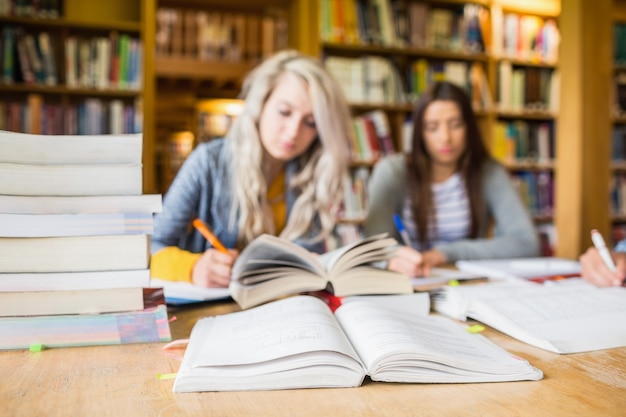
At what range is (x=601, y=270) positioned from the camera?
106 cm

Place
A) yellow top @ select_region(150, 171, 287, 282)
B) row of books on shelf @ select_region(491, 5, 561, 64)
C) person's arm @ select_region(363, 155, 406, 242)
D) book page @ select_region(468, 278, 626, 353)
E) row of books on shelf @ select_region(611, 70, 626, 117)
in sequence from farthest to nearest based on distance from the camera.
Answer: row of books on shelf @ select_region(611, 70, 626, 117)
row of books on shelf @ select_region(491, 5, 561, 64)
person's arm @ select_region(363, 155, 406, 242)
yellow top @ select_region(150, 171, 287, 282)
book page @ select_region(468, 278, 626, 353)

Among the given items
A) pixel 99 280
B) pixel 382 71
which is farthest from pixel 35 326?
pixel 382 71

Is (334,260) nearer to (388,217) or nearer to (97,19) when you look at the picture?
(388,217)

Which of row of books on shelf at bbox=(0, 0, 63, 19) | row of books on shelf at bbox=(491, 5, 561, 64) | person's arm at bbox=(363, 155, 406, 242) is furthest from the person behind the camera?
row of books on shelf at bbox=(491, 5, 561, 64)

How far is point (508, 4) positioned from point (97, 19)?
8.79 feet

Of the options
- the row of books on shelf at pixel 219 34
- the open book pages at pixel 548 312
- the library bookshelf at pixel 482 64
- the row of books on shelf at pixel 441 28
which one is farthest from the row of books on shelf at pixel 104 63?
the open book pages at pixel 548 312

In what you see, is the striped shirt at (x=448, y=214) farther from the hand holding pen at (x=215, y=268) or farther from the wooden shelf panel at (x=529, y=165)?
the wooden shelf panel at (x=529, y=165)

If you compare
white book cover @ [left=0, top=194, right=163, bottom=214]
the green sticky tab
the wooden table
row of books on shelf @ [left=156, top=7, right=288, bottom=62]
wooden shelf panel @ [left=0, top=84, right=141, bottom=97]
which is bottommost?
the wooden table

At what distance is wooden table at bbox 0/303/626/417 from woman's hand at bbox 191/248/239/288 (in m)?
0.39

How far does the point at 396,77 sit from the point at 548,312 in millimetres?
2776

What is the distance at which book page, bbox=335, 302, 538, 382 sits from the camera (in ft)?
1.91

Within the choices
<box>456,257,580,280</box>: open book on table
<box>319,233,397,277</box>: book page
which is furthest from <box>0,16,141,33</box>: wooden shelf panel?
<box>319,233,397,277</box>: book page

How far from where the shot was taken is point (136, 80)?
126 inches

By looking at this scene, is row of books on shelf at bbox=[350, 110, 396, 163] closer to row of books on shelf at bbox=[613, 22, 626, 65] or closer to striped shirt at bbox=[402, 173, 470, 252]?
striped shirt at bbox=[402, 173, 470, 252]
